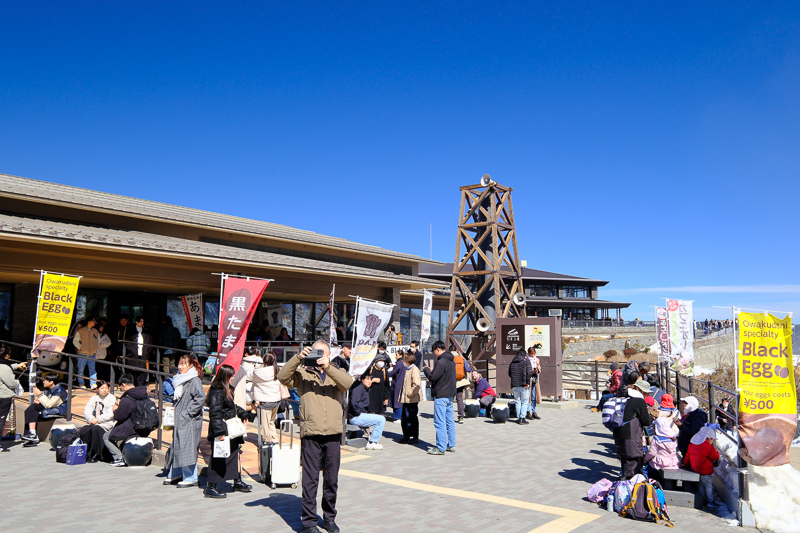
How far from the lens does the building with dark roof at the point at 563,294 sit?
2176 inches

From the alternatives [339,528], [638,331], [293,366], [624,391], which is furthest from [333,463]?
[638,331]

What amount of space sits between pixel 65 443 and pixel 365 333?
5146 millimetres

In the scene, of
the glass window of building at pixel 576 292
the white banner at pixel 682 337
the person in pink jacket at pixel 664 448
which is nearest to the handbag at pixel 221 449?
the person in pink jacket at pixel 664 448

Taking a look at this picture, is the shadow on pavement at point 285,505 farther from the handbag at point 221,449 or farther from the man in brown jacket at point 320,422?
the handbag at point 221,449

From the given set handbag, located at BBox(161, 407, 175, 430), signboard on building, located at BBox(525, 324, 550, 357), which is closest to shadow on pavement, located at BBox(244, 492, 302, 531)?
handbag, located at BBox(161, 407, 175, 430)

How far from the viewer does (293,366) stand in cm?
604

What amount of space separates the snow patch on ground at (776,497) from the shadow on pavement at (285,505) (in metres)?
5.00

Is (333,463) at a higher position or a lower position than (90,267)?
lower

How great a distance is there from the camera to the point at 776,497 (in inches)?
253

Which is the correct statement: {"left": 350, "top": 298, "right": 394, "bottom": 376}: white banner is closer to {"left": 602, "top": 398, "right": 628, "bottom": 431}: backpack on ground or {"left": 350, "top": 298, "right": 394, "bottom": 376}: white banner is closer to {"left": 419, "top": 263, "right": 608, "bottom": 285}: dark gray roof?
{"left": 602, "top": 398, "right": 628, "bottom": 431}: backpack on ground

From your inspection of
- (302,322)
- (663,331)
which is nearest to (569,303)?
(302,322)

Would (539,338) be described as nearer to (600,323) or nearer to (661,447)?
(661,447)

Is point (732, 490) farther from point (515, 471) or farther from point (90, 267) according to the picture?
point (90, 267)

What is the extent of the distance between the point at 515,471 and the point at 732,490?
294 cm
